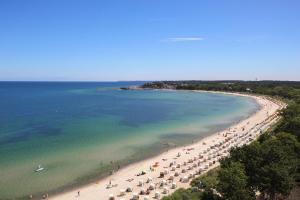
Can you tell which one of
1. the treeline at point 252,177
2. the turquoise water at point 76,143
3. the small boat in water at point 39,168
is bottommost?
the turquoise water at point 76,143

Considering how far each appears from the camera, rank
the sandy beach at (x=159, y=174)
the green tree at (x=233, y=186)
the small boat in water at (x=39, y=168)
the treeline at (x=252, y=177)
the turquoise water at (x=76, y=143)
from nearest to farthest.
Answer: the green tree at (x=233, y=186), the treeline at (x=252, y=177), the sandy beach at (x=159, y=174), the turquoise water at (x=76, y=143), the small boat in water at (x=39, y=168)

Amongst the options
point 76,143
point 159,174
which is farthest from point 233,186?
point 76,143

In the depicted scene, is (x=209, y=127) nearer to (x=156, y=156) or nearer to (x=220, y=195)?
(x=156, y=156)

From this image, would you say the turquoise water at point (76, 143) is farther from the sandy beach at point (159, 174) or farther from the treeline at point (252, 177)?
the treeline at point (252, 177)

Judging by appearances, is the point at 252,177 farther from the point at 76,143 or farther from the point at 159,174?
the point at 76,143

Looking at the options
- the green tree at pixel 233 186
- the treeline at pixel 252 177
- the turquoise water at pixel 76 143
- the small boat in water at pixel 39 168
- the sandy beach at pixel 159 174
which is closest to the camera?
the green tree at pixel 233 186

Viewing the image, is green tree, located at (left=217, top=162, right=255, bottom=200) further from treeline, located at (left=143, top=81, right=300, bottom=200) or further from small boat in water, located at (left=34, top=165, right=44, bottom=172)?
small boat in water, located at (left=34, top=165, right=44, bottom=172)

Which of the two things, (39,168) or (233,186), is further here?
(39,168)

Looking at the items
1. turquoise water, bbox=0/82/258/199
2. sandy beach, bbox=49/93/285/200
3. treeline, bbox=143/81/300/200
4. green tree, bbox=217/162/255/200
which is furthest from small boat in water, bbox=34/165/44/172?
green tree, bbox=217/162/255/200

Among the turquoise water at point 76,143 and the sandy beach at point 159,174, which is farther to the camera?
the turquoise water at point 76,143

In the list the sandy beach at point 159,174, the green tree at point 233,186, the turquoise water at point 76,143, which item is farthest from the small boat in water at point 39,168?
the green tree at point 233,186
